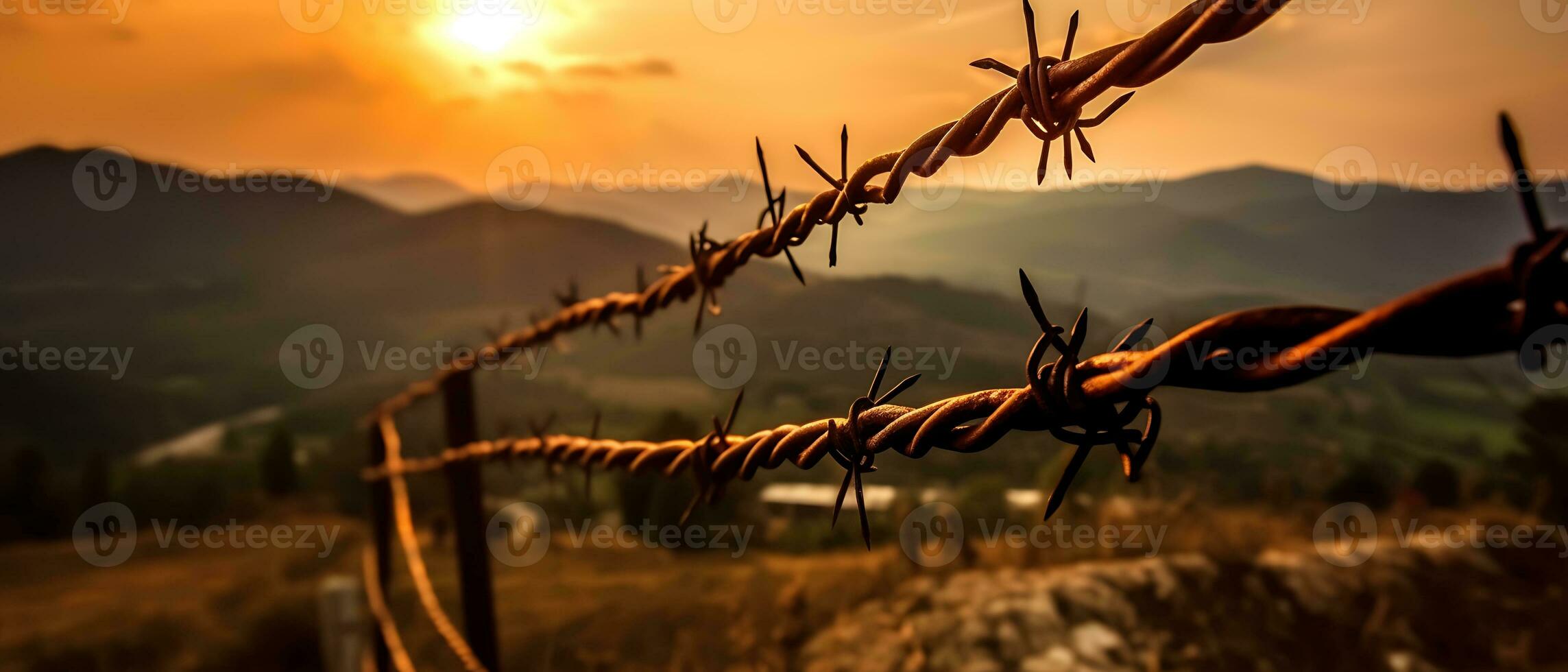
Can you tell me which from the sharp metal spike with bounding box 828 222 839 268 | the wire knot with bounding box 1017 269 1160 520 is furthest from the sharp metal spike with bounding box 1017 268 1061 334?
the sharp metal spike with bounding box 828 222 839 268

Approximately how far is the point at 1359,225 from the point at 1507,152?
6088mm

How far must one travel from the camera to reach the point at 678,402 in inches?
235

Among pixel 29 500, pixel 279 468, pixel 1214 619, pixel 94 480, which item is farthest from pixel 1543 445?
pixel 29 500

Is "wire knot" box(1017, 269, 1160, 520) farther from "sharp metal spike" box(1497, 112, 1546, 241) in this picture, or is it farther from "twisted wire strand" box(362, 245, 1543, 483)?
"sharp metal spike" box(1497, 112, 1546, 241)

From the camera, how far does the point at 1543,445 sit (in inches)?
240

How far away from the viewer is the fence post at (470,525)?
2066mm

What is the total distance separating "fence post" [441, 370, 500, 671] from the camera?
2066 mm

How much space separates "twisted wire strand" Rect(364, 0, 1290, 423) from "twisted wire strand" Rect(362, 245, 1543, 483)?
0.50 feet

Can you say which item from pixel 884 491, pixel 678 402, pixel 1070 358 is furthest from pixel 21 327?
pixel 1070 358

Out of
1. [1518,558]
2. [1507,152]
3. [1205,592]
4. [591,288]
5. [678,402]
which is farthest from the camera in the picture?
[591,288]

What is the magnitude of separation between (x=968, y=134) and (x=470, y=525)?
5.86 ft

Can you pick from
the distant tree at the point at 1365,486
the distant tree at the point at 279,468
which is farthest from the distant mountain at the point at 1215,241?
the distant tree at the point at 279,468

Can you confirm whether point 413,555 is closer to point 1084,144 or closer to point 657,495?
point 1084,144

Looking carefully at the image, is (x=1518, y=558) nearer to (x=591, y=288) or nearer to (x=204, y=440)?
(x=591, y=288)
